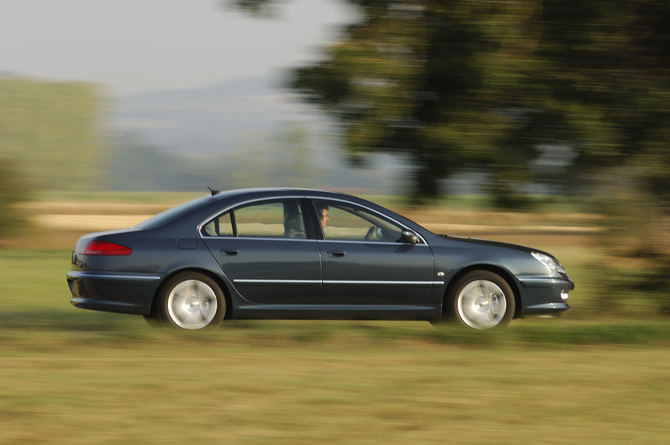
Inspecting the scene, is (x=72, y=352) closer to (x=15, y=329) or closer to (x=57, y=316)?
(x=15, y=329)

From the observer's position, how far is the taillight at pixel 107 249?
807 centimetres

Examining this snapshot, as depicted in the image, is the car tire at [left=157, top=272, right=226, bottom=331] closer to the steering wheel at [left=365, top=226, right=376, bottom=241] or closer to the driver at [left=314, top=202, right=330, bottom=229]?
the driver at [left=314, top=202, right=330, bottom=229]

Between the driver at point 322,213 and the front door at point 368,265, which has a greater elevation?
the driver at point 322,213

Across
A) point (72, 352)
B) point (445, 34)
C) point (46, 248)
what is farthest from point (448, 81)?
point (46, 248)

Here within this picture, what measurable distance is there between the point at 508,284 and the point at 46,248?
17.0 metres

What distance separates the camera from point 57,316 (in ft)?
31.3

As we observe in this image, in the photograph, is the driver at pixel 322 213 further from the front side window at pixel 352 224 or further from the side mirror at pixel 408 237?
the side mirror at pixel 408 237

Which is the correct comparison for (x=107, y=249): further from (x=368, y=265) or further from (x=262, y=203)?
(x=368, y=265)

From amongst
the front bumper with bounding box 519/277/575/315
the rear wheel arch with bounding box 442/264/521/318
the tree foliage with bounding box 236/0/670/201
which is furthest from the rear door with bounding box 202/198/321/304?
the front bumper with bounding box 519/277/575/315

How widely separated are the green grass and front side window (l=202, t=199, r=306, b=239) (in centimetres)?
94

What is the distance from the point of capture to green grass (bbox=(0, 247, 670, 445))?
4.77 m

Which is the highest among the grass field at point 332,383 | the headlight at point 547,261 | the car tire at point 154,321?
the headlight at point 547,261

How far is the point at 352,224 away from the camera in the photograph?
28.2ft

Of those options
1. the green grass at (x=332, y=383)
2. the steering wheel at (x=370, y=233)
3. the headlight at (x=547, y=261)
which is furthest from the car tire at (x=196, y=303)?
the headlight at (x=547, y=261)
